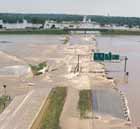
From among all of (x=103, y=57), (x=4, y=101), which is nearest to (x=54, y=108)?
(x=4, y=101)

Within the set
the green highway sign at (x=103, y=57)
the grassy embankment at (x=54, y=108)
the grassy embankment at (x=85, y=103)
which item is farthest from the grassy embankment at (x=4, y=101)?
the green highway sign at (x=103, y=57)

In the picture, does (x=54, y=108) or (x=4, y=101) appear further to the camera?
(x=4, y=101)

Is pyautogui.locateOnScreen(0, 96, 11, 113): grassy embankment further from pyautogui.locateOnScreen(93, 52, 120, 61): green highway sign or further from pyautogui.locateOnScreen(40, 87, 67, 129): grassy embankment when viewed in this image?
pyautogui.locateOnScreen(93, 52, 120, 61): green highway sign

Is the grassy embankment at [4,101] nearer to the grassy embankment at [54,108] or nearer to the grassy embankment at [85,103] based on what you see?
the grassy embankment at [54,108]

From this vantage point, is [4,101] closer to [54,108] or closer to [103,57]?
[54,108]

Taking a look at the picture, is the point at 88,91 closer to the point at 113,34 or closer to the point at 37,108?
the point at 37,108

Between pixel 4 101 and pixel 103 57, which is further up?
pixel 103 57
